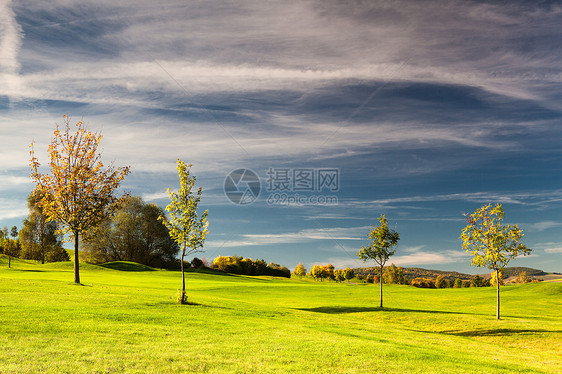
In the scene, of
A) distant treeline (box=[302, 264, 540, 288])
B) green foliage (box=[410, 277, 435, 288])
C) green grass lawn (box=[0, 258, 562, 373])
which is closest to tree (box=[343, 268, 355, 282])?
distant treeline (box=[302, 264, 540, 288])

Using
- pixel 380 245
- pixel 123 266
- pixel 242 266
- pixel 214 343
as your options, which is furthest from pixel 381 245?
pixel 242 266

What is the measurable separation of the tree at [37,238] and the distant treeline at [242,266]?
3955 centimetres

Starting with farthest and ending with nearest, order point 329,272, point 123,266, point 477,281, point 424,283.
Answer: point 329,272, point 424,283, point 477,281, point 123,266

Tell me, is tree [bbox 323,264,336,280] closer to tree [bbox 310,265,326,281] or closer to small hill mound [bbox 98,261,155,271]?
tree [bbox 310,265,326,281]

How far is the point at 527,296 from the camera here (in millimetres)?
52594

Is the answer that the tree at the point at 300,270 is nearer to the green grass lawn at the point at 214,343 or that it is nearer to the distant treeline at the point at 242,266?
the distant treeline at the point at 242,266

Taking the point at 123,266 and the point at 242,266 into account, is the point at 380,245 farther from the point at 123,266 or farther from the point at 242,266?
the point at 242,266

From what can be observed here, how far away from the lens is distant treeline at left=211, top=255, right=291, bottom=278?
362ft

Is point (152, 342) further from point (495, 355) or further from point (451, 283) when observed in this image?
point (451, 283)

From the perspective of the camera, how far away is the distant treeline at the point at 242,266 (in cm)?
11044

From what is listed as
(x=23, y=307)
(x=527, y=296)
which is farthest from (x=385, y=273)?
(x=23, y=307)

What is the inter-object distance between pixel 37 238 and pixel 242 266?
5230 cm

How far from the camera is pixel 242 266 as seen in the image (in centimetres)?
11325

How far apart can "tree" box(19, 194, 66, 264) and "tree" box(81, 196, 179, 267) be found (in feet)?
34.0
